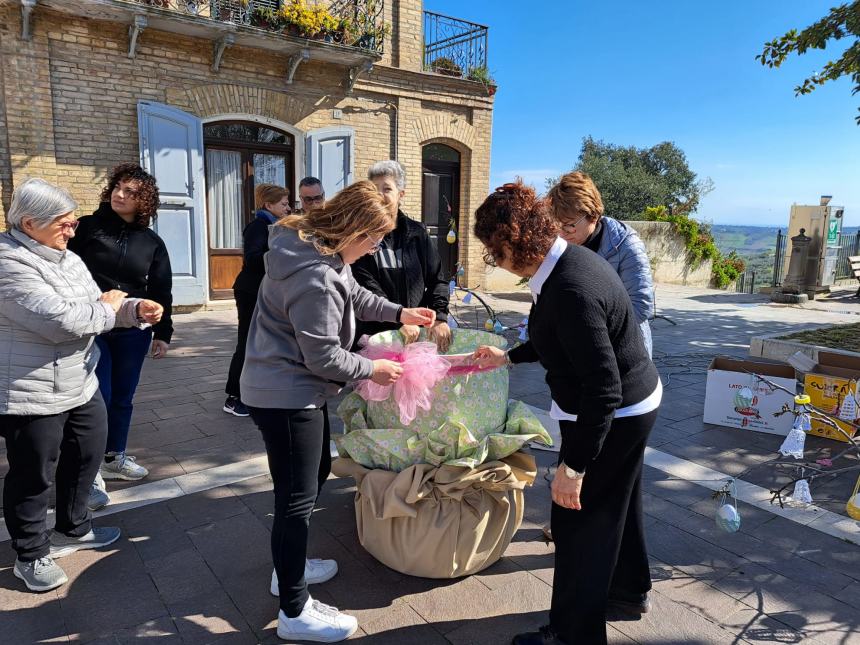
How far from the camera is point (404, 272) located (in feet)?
11.0

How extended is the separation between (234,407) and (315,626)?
9.16 feet

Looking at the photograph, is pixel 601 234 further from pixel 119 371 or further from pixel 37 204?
pixel 119 371

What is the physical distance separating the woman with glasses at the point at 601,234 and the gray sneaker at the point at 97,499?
9.01 ft

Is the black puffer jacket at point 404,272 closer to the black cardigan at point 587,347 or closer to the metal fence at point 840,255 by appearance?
the black cardigan at point 587,347

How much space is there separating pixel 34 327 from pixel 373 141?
919cm

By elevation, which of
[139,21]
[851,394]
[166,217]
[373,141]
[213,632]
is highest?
[139,21]

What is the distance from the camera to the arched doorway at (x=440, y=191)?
39.2 ft

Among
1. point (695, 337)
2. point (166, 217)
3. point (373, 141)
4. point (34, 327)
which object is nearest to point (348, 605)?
point (34, 327)

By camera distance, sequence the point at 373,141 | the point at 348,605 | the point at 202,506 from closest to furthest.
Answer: the point at 348,605 < the point at 202,506 < the point at 373,141

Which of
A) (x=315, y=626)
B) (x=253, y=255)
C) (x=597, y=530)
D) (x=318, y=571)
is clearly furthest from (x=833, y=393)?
(x=253, y=255)

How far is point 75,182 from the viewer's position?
27.0 ft

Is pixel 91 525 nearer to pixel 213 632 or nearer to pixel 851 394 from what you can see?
pixel 213 632

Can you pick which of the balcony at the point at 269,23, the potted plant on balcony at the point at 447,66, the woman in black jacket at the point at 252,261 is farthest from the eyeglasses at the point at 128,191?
the potted plant on balcony at the point at 447,66

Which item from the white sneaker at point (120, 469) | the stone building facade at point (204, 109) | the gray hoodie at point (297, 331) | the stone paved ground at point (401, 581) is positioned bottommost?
the stone paved ground at point (401, 581)
